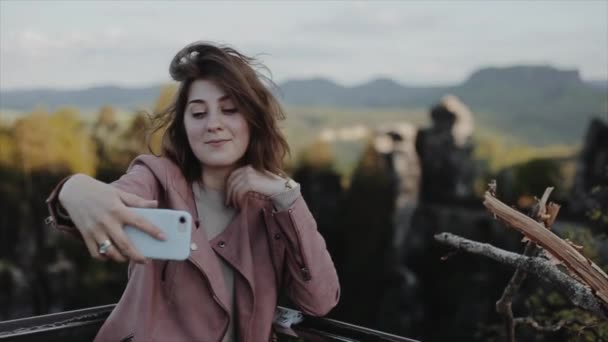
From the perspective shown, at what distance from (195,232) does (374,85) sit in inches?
1225

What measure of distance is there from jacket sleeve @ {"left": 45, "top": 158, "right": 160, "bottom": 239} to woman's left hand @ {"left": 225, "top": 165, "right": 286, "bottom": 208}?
16cm

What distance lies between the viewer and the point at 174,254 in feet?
4.38

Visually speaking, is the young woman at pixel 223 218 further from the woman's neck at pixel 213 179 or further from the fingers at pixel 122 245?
the fingers at pixel 122 245

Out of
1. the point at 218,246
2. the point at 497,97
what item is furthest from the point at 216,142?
the point at 497,97

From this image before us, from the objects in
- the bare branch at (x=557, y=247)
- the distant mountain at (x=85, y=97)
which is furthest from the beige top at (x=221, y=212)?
the distant mountain at (x=85, y=97)

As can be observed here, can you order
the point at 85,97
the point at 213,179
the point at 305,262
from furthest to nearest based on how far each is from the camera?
the point at 85,97 → the point at 213,179 → the point at 305,262

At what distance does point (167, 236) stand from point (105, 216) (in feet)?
0.37

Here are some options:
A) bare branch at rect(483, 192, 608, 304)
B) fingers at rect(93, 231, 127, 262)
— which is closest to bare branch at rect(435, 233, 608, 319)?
bare branch at rect(483, 192, 608, 304)

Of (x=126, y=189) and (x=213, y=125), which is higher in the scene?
(x=213, y=125)

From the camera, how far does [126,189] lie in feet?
5.05

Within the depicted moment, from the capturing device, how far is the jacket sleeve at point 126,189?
1.42m

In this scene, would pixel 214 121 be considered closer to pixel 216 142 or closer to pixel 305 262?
pixel 216 142

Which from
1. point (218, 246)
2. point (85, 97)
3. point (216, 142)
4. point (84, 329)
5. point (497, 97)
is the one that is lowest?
point (497, 97)

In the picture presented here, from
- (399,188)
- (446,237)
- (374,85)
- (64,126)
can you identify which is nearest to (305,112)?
(374,85)
